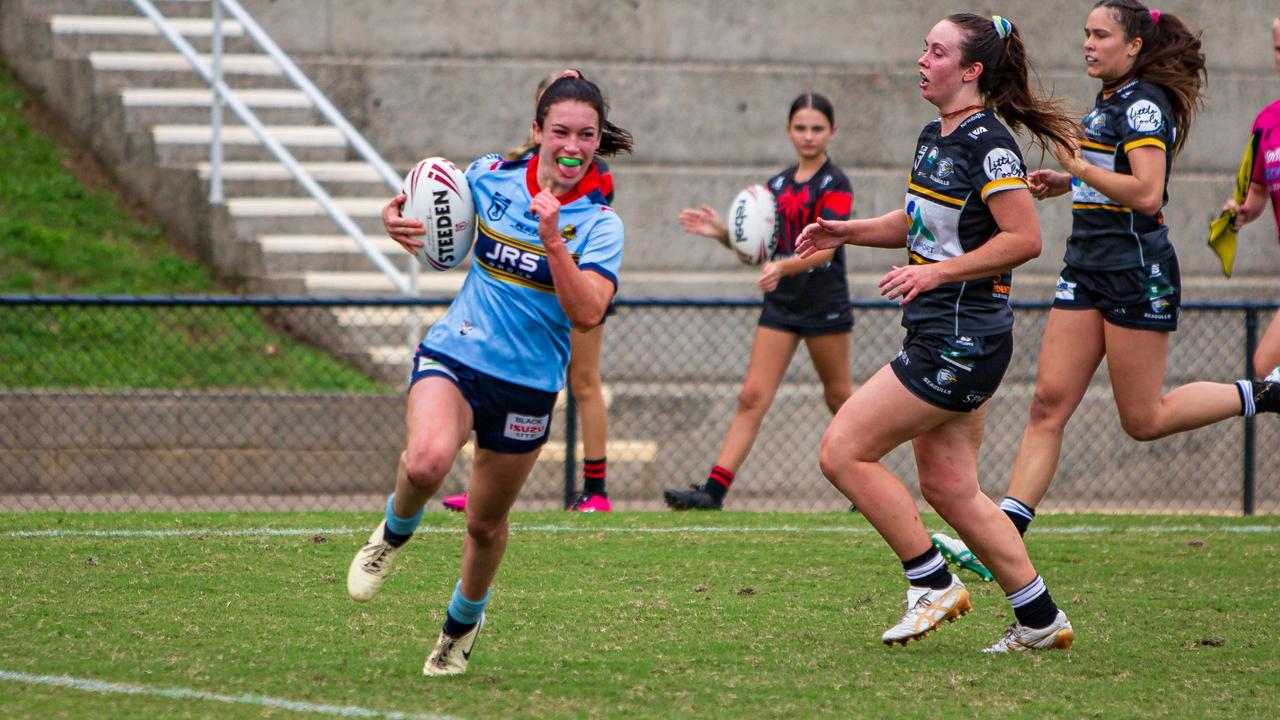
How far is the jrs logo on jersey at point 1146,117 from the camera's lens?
586cm

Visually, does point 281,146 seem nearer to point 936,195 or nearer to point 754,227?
point 754,227

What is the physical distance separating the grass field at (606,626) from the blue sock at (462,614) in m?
0.16

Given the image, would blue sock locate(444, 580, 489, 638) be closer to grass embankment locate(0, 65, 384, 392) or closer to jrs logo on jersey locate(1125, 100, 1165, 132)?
jrs logo on jersey locate(1125, 100, 1165, 132)

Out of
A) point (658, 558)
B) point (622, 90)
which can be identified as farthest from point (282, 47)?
point (658, 558)

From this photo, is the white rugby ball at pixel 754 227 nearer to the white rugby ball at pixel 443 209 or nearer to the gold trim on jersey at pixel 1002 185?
the gold trim on jersey at pixel 1002 185

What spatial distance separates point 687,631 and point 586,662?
2.03ft

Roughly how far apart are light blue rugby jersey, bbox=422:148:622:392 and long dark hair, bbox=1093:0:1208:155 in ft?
8.52

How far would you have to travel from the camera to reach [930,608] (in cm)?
512

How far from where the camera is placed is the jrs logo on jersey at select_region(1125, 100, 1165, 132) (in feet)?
19.2

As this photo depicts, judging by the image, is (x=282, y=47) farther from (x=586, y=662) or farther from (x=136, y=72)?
(x=586, y=662)

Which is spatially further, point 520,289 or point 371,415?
point 371,415

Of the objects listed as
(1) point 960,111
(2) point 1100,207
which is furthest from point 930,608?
(2) point 1100,207

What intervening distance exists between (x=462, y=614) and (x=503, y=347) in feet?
2.79

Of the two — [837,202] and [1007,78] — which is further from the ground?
[1007,78]
